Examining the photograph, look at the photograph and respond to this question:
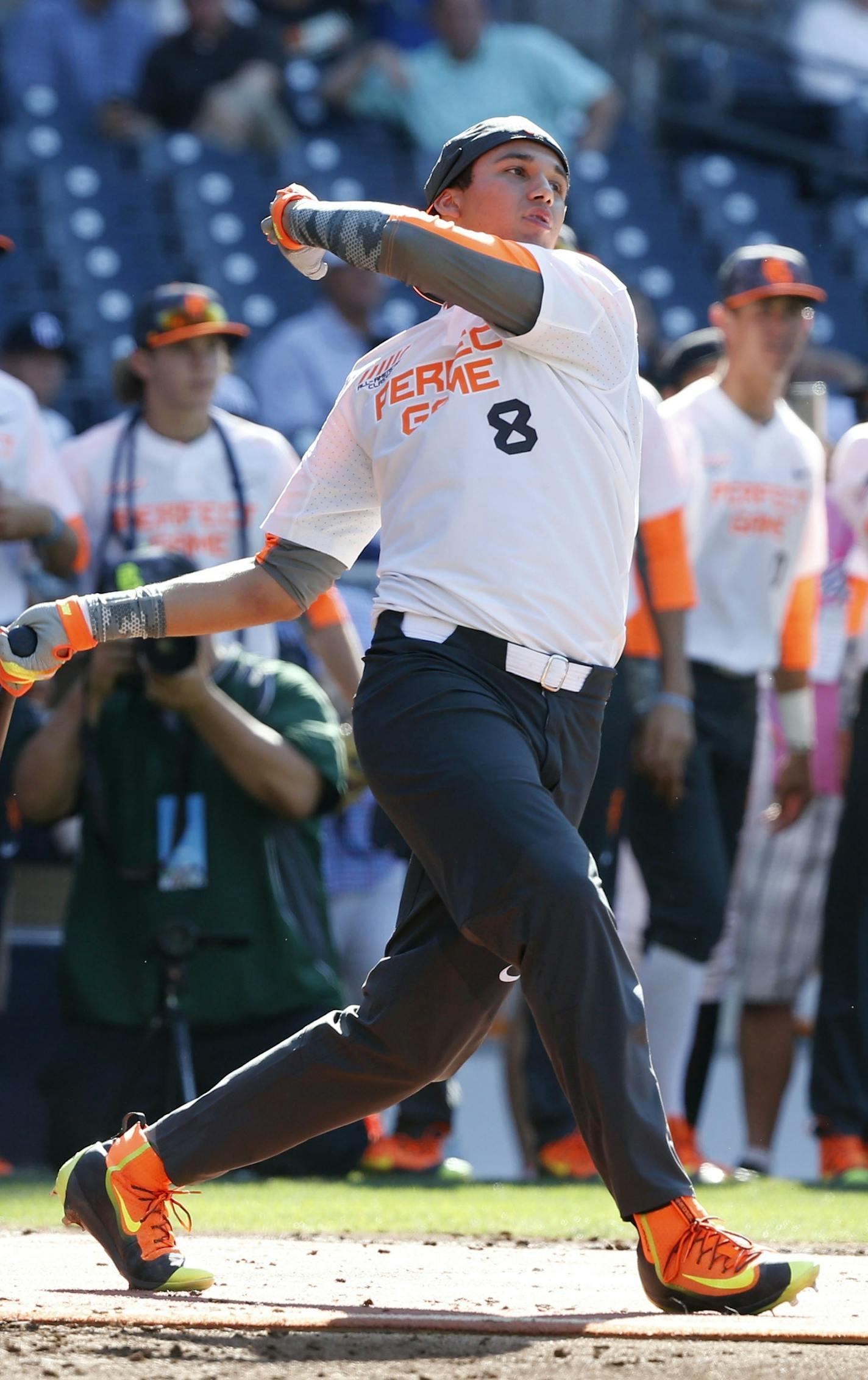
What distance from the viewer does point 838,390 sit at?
9.84 m

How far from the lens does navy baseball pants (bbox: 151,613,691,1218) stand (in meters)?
3.24

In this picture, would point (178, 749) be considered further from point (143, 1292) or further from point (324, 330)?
point (324, 330)

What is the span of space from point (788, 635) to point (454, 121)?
636 cm

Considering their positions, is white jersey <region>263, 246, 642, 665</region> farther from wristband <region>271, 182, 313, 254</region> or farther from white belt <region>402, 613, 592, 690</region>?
wristband <region>271, 182, 313, 254</region>

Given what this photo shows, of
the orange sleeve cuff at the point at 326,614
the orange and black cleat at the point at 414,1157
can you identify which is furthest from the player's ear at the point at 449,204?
the orange and black cleat at the point at 414,1157

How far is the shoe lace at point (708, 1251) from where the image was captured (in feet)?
10.6

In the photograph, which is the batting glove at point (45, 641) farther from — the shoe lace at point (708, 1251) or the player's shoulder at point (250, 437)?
the player's shoulder at point (250, 437)

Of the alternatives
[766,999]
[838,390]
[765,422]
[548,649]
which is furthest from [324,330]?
[548,649]

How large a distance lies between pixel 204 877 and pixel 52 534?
3.34 feet

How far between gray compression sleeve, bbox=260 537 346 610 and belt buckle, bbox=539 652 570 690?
53 cm

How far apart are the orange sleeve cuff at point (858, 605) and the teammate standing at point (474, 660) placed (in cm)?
294

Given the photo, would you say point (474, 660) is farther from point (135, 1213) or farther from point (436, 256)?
point (135, 1213)

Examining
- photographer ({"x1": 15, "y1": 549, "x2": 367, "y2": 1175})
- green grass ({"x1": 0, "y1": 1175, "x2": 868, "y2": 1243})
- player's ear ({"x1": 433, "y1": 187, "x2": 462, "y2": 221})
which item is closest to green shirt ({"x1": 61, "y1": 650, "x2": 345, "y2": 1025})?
photographer ({"x1": 15, "y1": 549, "x2": 367, "y2": 1175})

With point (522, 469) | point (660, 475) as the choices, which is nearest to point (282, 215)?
point (522, 469)
